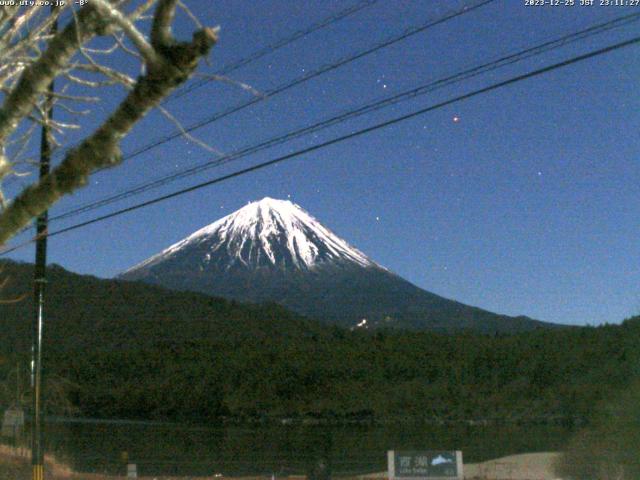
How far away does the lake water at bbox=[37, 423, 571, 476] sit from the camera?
33.2 meters

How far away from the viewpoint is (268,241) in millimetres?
184500

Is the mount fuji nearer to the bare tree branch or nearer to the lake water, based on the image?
the lake water

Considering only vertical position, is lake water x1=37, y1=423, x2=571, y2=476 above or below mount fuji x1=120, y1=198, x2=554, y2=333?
below

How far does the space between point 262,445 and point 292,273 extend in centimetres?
14515

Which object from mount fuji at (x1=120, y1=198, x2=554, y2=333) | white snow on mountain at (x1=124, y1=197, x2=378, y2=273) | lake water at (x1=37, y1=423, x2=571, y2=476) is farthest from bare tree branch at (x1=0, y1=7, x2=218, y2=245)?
white snow on mountain at (x1=124, y1=197, x2=378, y2=273)

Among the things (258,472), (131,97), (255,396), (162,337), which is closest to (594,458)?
(258,472)

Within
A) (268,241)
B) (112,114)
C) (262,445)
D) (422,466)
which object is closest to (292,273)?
(268,241)

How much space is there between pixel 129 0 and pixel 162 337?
75.2 metres

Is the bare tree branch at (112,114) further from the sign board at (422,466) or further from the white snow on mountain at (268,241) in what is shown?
the white snow on mountain at (268,241)

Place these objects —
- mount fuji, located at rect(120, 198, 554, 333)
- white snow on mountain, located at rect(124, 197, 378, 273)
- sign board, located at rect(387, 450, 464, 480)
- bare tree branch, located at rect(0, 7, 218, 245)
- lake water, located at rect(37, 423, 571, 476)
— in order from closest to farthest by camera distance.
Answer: bare tree branch, located at rect(0, 7, 218, 245), sign board, located at rect(387, 450, 464, 480), lake water, located at rect(37, 423, 571, 476), mount fuji, located at rect(120, 198, 554, 333), white snow on mountain, located at rect(124, 197, 378, 273)

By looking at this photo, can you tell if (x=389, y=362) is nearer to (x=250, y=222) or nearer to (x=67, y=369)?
(x=67, y=369)

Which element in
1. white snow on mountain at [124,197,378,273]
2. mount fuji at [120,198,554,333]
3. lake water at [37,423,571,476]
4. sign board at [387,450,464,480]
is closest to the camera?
sign board at [387,450,464,480]

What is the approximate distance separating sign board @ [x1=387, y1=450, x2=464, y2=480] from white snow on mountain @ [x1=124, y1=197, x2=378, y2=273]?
145 metres

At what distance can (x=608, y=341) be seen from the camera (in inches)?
2256
